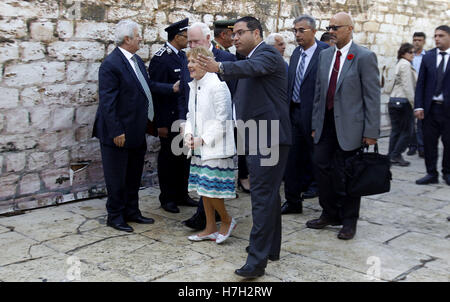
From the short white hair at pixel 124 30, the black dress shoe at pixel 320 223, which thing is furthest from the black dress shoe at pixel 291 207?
the short white hair at pixel 124 30

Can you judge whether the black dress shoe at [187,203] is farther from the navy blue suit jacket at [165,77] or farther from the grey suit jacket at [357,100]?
the grey suit jacket at [357,100]

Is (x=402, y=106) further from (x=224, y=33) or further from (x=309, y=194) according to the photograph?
(x=224, y=33)

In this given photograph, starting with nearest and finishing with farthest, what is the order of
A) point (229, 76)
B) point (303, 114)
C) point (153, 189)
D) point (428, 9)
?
point (229, 76), point (303, 114), point (153, 189), point (428, 9)

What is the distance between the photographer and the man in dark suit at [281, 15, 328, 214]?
469 centimetres

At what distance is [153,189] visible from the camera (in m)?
5.66

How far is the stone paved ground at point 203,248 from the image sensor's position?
130 inches

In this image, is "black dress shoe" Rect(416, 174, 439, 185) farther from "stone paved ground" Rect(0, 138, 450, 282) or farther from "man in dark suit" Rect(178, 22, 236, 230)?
"man in dark suit" Rect(178, 22, 236, 230)

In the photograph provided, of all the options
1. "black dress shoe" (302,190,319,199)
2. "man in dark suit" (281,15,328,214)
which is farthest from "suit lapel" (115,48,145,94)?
"black dress shoe" (302,190,319,199)

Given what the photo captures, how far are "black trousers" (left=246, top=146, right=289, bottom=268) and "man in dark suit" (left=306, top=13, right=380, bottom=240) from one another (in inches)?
38.9

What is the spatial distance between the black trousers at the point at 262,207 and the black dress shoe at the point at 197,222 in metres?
1.06

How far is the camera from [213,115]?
3.80 m

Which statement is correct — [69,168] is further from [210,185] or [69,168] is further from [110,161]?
[210,185]
